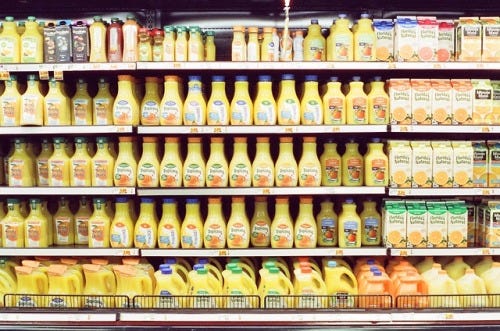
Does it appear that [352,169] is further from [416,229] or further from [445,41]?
[445,41]

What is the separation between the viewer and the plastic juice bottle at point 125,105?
3.21 m

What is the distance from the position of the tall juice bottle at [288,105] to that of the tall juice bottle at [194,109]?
1.50 feet

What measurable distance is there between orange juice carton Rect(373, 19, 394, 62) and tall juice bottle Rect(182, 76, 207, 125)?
109 cm

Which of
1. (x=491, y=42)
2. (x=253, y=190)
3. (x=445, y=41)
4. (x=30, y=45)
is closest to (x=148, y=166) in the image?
(x=253, y=190)

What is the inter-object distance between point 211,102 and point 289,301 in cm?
124

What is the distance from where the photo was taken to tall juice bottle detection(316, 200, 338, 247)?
3.29m

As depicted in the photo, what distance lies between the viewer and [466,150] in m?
3.25

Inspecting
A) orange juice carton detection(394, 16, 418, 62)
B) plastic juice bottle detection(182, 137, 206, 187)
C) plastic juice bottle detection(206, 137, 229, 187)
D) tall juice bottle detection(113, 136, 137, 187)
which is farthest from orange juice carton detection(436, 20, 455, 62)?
tall juice bottle detection(113, 136, 137, 187)

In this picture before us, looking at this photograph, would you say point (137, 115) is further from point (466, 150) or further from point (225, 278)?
point (466, 150)

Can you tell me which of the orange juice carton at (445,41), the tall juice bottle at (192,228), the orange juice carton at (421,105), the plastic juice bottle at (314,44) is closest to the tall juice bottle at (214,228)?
the tall juice bottle at (192,228)

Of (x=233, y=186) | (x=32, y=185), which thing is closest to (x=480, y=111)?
(x=233, y=186)

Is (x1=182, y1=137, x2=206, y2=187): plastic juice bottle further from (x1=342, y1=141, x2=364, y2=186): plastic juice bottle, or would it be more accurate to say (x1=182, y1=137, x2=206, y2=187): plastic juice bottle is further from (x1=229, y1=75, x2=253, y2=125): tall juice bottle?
(x1=342, y1=141, x2=364, y2=186): plastic juice bottle

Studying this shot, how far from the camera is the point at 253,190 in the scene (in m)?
3.16

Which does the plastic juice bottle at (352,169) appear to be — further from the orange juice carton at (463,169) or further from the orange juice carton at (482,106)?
the orange juice carton at (482,106)
